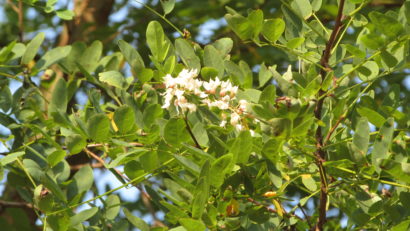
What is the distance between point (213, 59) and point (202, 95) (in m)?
0.15

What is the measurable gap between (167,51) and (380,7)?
132 cm

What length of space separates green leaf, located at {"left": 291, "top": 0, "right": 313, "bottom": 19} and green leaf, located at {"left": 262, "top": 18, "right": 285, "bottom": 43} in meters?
0.08

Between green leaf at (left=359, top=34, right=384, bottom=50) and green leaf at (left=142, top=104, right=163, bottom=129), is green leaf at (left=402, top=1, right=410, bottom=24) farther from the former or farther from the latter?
green leaf at (left=142, top=104, right=163, bottom=129)

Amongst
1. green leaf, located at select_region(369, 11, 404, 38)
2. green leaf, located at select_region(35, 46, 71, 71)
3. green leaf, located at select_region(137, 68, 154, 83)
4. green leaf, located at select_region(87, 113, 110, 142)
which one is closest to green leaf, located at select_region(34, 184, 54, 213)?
green leaf, located at select_region(87, 113, 110, 142)

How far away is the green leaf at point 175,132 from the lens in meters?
0.87

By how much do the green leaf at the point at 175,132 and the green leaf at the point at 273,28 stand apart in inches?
6.9

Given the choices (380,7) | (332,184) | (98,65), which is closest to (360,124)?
(332,184)

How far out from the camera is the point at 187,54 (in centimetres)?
100

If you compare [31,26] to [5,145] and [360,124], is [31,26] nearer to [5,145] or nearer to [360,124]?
[5,145]

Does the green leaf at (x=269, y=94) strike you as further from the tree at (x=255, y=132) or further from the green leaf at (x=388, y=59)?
the green leaf at (x=388, y=59)

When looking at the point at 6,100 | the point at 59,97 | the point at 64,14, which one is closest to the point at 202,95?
the point at 59,97

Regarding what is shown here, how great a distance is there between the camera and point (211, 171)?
0.84 metres

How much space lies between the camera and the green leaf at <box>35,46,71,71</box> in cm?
138

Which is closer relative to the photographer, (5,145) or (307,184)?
(307,184)
